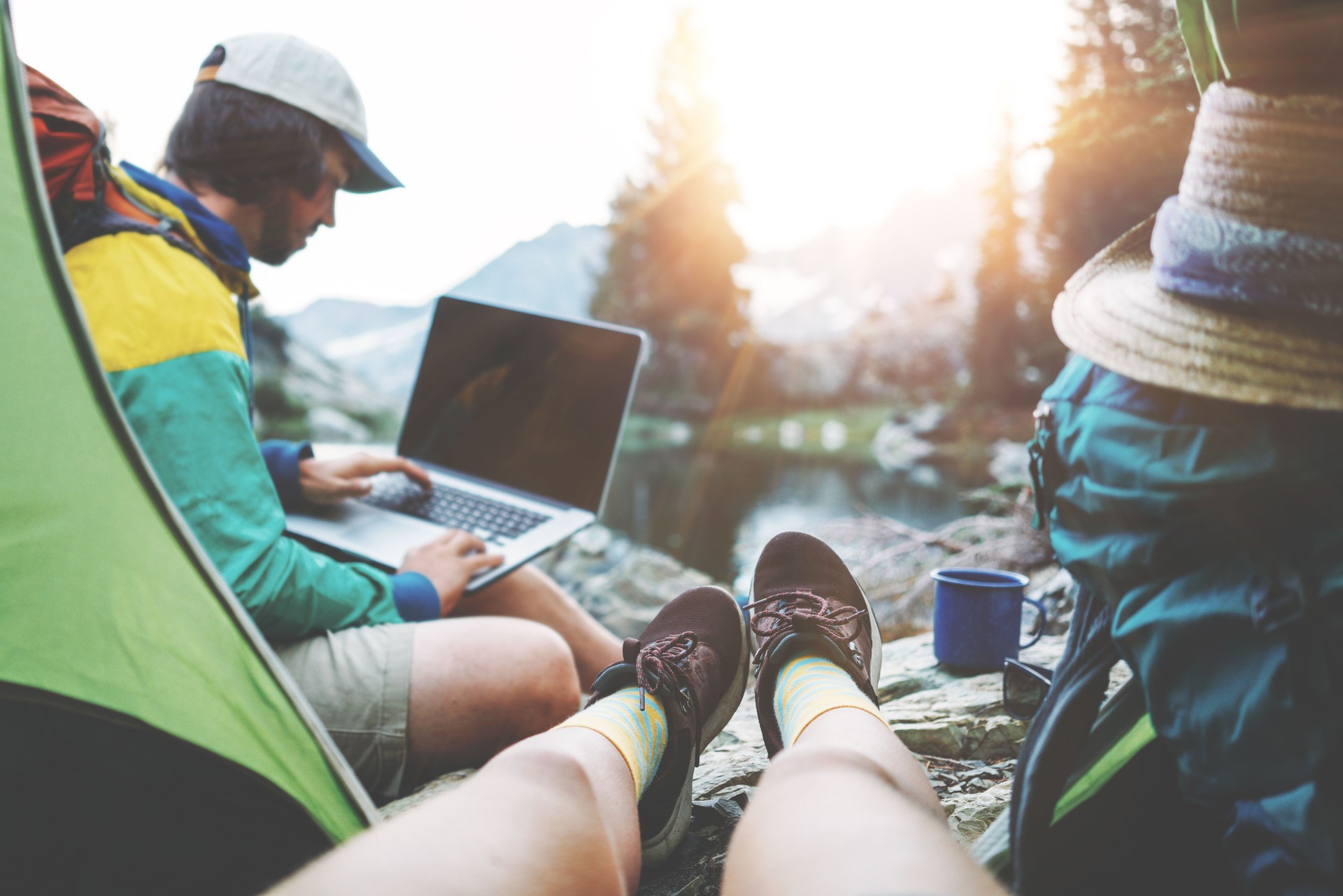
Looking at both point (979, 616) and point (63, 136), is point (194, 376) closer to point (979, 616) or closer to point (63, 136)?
point (63, 136)

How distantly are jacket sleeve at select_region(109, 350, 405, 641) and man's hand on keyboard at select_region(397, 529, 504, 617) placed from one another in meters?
0.26

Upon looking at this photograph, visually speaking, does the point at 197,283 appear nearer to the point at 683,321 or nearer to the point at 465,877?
the point at 465,877

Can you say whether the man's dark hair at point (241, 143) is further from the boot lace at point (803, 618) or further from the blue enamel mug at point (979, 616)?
the blue enamel mug at point (979, 616)

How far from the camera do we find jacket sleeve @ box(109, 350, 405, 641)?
1.09m

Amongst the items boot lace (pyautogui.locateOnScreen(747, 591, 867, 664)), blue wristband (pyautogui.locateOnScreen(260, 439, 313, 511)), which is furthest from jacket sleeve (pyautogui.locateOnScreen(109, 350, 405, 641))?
boot lace (pyautogui.locateOnScreen(747, 591, 867, 664))

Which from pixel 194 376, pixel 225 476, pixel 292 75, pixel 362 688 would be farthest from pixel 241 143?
pixel 362 688

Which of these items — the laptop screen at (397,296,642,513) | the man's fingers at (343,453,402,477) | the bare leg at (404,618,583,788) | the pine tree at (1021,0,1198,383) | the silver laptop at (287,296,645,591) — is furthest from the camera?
the pine tree at (1021,0,1198,383)

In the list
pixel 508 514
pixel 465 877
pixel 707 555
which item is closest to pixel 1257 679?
pixel 465 877

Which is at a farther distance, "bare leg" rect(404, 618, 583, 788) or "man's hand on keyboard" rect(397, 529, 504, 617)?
"man's hand on keyboard" rect(397, 529, 504, 617)

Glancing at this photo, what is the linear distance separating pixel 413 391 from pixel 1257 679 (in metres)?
2.06

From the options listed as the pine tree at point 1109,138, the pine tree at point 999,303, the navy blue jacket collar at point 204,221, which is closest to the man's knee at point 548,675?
the navy blue jacket collar at point 204,221

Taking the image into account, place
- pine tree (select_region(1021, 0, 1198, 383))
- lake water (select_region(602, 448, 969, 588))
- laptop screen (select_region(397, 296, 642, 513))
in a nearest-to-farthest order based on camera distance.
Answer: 1. laptop screen (select_region(397, 296, 642, 513))
2. pine tree (select_region(1021, 0, 1198, 383))
3. lake water (select_region(602, 448, 969, 588))

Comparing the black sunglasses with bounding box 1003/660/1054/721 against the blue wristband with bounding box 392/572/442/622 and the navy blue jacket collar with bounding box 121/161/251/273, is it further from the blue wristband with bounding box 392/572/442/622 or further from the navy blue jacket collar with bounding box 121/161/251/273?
the navy blue jacket collar with bounding box 121/161/251/273

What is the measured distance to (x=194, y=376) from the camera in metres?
1.12
